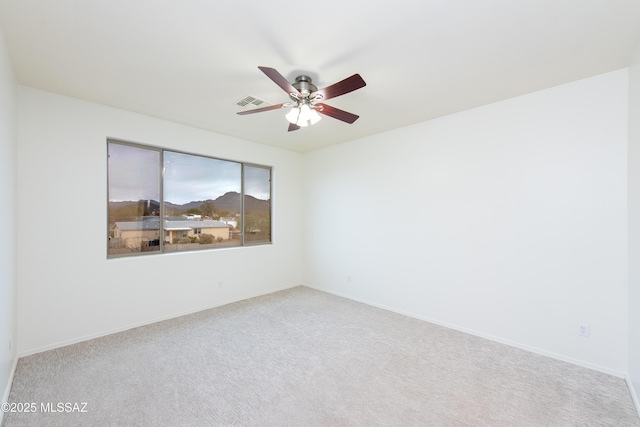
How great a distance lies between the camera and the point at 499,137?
310 cm

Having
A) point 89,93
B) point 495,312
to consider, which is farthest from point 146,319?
point 495,312

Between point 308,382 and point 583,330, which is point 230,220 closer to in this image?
point 308,382

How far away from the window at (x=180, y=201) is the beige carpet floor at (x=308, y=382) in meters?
1.23

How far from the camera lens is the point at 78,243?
3.04 metres

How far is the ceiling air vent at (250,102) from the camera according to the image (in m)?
3.00

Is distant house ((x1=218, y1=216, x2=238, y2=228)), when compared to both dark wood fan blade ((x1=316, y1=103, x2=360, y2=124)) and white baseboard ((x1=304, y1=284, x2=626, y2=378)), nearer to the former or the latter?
white baseboard ((x1=304, y1=284, x2=626, y2=378))

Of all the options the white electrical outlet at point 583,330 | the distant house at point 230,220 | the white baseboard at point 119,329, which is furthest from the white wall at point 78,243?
the white electrical outlet at point 583,330

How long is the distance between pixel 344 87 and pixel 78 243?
10.8ft

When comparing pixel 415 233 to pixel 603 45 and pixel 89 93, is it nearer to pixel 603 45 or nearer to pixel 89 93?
pixel 603 45

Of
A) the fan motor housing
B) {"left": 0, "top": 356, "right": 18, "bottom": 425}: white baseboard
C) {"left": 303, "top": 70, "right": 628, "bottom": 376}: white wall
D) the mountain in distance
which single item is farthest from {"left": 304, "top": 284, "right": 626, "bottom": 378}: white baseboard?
{"left": 0, "top": 356, "right": 18, "bottom": 425}: white baseboard

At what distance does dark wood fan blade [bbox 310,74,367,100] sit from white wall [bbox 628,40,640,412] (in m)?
2.17

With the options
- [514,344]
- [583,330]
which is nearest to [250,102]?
A: [514,344]

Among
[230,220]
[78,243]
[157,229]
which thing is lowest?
[78,243]

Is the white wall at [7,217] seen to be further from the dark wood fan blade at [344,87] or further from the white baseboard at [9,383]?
the dark wood fan blade at [344,87]
